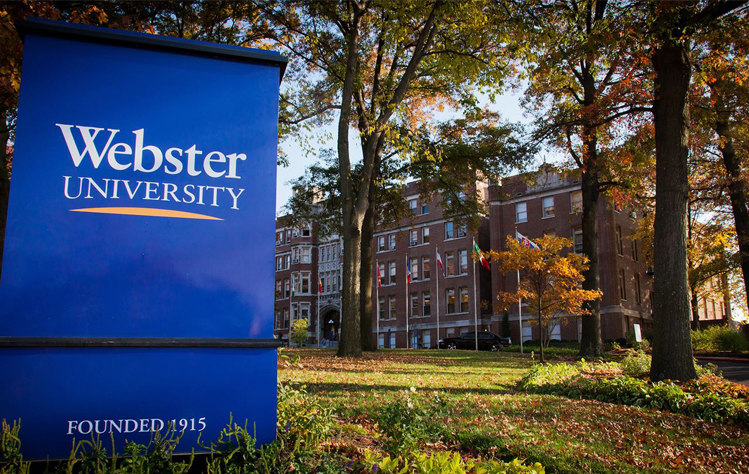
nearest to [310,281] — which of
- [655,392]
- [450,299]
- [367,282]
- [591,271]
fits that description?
[450,299]

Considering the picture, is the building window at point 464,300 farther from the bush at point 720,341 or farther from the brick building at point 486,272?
the bush at point 720,341

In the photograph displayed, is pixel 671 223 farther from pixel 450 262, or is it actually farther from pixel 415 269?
pixel 415 269

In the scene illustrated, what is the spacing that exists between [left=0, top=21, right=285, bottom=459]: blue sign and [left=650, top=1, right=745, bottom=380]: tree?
29.8ft

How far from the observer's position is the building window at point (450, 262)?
55.7 meters

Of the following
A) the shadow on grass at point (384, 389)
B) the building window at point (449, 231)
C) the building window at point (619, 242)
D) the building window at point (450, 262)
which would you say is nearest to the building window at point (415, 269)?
the building window at point (450, 262)

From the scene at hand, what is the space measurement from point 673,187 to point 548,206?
4024 centimetres

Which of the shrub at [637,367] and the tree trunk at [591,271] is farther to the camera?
the tree trunk at [591,271]

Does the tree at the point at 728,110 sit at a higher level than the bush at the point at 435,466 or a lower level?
higher

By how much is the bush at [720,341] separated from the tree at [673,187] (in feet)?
78.5

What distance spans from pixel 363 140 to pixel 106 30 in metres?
19.6

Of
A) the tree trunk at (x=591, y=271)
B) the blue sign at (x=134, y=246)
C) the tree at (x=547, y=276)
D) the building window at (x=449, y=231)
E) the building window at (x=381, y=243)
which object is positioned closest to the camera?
the blue sign at (x=134, y=246)

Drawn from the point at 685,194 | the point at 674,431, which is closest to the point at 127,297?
the point at 674,431

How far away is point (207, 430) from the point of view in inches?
137

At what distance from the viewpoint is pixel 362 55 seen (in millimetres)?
21859
